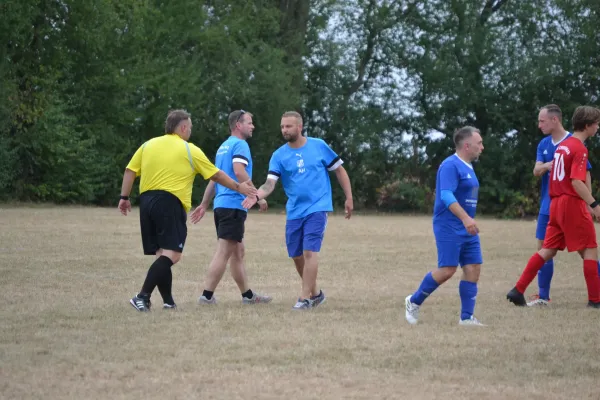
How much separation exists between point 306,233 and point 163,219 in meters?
1.36

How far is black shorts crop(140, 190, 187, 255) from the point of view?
9.35 m

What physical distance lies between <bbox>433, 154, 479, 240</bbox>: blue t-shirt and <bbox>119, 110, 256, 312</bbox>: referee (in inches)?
73.4

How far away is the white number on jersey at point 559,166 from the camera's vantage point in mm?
9984

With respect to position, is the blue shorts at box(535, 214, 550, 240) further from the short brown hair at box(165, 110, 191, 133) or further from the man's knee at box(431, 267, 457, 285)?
the short brown hair at box(165, 110, 191, 133)

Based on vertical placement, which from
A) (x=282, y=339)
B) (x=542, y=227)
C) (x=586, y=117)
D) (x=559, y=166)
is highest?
(x=586, y=117)

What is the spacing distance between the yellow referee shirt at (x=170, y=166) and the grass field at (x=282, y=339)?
114cm

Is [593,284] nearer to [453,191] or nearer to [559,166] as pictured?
[559,166]

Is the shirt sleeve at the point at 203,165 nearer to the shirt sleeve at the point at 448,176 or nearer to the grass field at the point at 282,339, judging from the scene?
the grass field at the point at 282,339

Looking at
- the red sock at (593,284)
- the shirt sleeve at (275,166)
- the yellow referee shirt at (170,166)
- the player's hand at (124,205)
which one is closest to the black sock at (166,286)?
the yellow referee shirt at (170,166)

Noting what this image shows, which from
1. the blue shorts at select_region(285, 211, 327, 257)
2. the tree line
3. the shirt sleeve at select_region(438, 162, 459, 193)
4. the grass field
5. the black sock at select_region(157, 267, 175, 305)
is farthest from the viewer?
the tree line

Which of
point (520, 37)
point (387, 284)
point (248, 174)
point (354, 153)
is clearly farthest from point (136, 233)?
point (520, 37)

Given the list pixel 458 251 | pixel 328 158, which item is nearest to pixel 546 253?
pixel 458 251

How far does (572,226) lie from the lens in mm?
9969

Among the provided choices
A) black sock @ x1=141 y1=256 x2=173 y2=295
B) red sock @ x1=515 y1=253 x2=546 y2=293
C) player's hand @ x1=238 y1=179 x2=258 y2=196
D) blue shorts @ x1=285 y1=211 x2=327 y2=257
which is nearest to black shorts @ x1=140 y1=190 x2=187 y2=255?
black sock @ x1=141 y1=256 x2=173 y2=295
